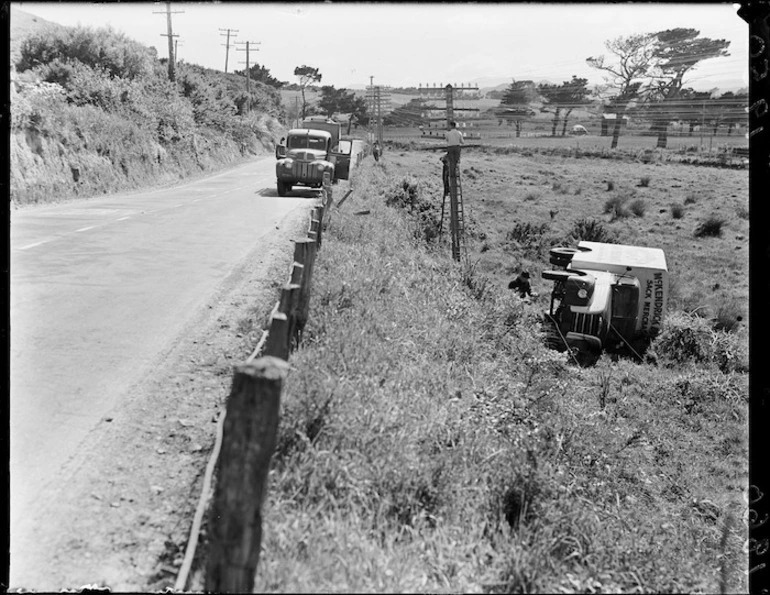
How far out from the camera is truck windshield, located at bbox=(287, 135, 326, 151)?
27.9 meters

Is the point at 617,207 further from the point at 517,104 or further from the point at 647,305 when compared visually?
the point at 517,104

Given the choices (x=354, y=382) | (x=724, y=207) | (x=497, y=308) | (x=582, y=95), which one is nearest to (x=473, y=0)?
(x=354, y=382)

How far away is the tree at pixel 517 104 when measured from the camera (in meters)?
78.2

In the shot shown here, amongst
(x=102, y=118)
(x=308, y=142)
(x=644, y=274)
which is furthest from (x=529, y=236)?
(x=102, y=118)

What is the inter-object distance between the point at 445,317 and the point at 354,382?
499cm

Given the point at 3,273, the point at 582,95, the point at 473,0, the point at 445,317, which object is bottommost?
the point at 445,317

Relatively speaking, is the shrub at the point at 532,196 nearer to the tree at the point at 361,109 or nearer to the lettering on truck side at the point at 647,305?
the lettering on truck side at the point at 647,305

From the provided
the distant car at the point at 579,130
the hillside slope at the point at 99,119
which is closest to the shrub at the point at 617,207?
the hillside slope at the point at 99,119

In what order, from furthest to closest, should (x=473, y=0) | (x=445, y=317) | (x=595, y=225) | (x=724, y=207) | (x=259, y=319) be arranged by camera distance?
(x=724, y=207) < (x=595, y=225) < (x=445, y=317) < (x=259, y=319) < (x=473, y=0)

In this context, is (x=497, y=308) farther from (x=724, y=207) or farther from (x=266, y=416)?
(x=724, y=207)

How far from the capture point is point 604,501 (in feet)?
24.9

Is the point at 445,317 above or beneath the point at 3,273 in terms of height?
beneath

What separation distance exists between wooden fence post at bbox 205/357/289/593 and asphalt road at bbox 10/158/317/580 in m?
2.10

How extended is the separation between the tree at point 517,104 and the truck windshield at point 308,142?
2138 inches
